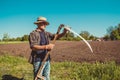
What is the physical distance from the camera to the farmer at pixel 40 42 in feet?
16.5

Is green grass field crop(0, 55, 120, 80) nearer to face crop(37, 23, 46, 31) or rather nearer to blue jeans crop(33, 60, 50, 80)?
Result: blue jeans crop(33, 60, 50, 80)

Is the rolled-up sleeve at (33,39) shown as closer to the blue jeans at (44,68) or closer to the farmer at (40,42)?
the farmer at (40,42)

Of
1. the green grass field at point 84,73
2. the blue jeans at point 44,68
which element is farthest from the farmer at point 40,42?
the green grass field at point 84,73

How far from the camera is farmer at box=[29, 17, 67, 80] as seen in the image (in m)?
5.02

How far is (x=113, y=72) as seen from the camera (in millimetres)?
6863

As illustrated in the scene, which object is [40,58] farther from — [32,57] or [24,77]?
[24,77]

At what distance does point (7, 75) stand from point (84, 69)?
2481 millimetres

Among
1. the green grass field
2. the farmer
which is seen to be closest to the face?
the farmer

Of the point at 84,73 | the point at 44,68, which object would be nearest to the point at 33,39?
the point at 44,68

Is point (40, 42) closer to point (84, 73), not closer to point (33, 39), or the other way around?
point (33, 39)

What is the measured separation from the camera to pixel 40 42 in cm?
514

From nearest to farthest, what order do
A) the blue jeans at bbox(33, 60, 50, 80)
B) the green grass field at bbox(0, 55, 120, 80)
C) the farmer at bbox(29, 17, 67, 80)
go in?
the farmer at bbox(29, 17, 67, 80)
the blue jeans at bbox(33, 60, 50, 80)
the green grass field at bbox(0, 55, 120, 80)

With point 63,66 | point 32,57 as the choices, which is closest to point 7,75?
point 63,66

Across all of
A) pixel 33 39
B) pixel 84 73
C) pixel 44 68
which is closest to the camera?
pixel 33 39
